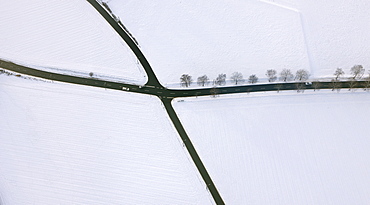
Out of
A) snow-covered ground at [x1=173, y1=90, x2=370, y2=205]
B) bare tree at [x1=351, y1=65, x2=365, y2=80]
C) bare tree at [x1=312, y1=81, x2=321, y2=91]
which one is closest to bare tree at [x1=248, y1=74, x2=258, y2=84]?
snow-covered ground at [x1=173, y1=90, x2=370, y2=205]

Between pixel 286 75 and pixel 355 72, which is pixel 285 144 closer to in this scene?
pixel 286 75

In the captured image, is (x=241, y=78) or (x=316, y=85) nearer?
(x=316, y=85)

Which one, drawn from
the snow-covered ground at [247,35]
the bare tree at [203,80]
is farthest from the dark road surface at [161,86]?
the snow-covered ground at [247,35]

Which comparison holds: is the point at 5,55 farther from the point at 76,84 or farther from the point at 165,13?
the point at 165,13

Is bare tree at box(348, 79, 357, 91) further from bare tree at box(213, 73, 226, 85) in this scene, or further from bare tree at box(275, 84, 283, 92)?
bare tree at box(213, 73, 226, 85)

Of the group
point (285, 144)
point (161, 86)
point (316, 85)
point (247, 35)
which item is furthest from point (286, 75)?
point (161, 86)

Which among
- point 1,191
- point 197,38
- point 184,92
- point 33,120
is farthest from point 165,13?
point 1,191

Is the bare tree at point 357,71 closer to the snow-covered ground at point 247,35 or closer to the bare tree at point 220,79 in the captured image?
the snow-covered ground at point 247,35
